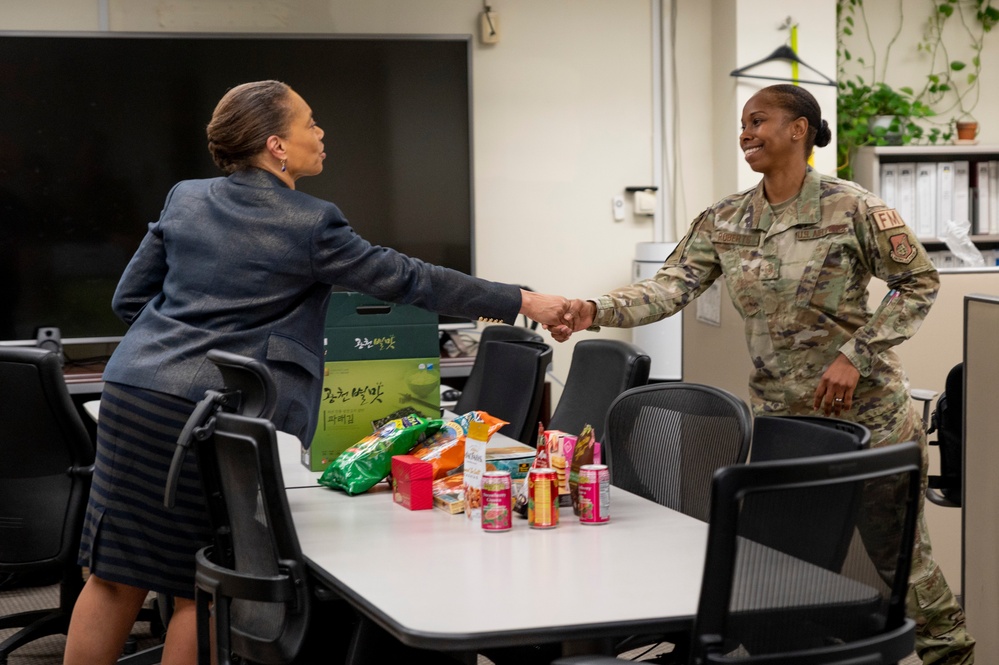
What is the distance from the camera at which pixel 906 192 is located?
18.0ft

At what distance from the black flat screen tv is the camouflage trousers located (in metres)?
2.97

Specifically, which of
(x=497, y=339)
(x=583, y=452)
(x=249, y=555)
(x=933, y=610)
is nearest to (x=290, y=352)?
(x=249, y=555)

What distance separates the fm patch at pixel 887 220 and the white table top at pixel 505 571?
926 millimetres

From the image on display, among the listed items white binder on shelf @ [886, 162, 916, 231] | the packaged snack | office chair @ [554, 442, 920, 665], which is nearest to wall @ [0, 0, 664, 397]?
white binder on shelf @ [886, 162, 916, 231]

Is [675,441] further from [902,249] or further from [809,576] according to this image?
[809,576]

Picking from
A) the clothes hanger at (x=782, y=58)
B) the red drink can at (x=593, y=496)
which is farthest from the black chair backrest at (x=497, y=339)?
the clothes hanger at (x=782, y=58)

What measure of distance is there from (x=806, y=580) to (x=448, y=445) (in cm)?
108

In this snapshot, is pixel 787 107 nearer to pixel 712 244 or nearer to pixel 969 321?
pixel 712 244

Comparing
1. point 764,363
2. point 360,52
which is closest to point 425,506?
point 764,363

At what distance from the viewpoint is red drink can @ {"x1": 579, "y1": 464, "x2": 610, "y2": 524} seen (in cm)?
215

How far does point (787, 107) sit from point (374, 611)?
177cm

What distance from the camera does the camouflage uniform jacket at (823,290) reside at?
2635 millimetres

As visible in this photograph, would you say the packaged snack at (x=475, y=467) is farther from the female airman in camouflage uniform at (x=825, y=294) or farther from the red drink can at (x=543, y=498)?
the female airman in camouflage uniform at (x=825, y=294)

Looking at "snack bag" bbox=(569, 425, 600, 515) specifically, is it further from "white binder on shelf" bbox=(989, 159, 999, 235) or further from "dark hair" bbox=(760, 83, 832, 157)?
"white binder on shelf" bbox=(989, 159, 999, 235)
